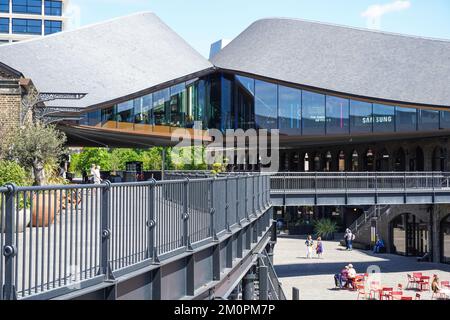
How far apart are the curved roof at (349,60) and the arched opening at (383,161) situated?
6.87 metres

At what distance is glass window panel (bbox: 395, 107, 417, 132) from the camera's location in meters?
45.4

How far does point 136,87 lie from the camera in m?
46.4

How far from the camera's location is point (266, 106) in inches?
1907

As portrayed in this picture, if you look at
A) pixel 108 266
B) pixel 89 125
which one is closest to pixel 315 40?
pixel 89 125

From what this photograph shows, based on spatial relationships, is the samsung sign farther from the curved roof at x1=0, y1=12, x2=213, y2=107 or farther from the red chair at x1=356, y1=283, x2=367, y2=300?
the red chair at x1=356, y1=283, x2=367, y2=300

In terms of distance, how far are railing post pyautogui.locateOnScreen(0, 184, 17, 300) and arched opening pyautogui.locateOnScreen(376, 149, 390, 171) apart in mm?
48691

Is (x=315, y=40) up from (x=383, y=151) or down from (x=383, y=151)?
up

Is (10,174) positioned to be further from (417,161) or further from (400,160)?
(400,160)

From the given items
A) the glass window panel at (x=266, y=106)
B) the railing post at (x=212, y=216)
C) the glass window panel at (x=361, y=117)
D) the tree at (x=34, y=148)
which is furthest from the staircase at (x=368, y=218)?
the railing post at (x=212, y=216)

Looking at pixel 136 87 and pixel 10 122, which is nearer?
pixel 10 122

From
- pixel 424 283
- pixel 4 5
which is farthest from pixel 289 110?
pixel 4 5
